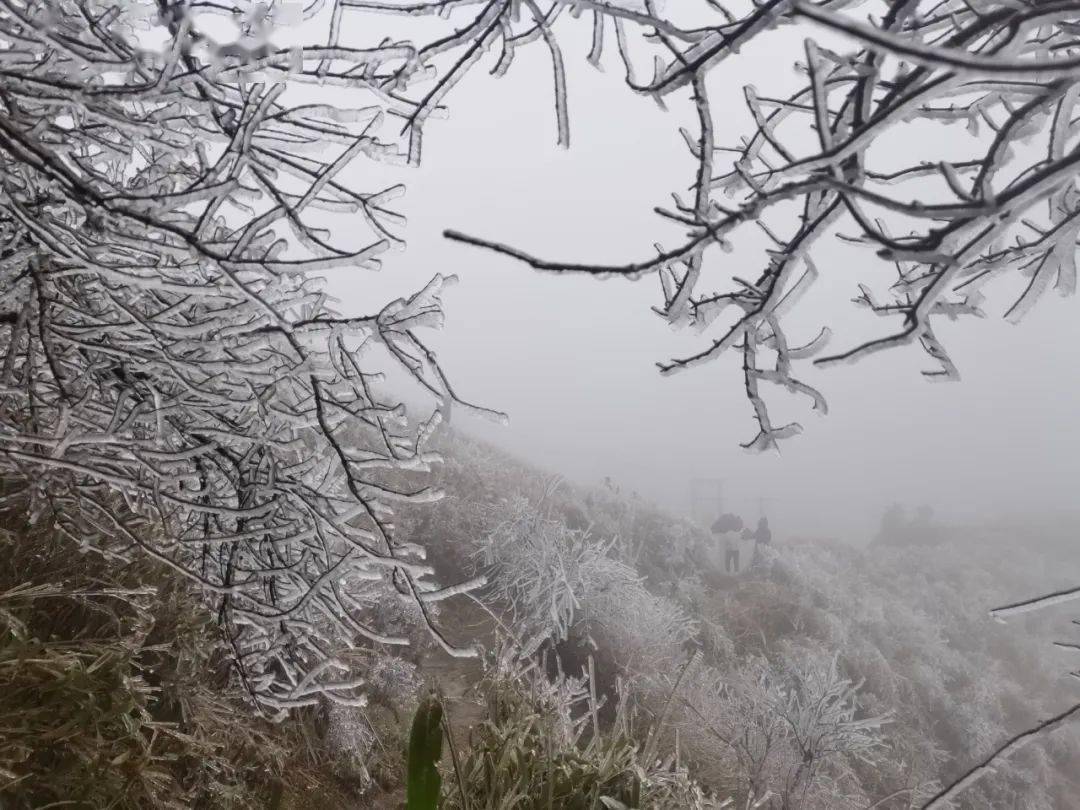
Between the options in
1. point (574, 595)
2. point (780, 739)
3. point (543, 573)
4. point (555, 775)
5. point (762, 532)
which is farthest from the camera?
point (762, 532)

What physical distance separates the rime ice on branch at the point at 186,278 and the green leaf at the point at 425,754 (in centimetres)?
26

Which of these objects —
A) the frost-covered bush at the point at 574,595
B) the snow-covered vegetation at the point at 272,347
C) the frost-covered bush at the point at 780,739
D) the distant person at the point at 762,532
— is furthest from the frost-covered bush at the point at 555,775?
the distant person at the point at 762,532

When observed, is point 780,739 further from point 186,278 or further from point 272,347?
point 186,278

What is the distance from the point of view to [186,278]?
1.37m

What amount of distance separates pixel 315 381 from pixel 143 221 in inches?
21.1

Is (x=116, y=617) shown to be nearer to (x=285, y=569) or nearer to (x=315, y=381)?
(x=285, y=569)

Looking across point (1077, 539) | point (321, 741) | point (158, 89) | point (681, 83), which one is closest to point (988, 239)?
point (681, 83)

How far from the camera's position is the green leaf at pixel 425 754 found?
1.45 meters

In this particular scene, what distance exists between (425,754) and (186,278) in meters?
1.26

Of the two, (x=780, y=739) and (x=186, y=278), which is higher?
(x=186, y=278)

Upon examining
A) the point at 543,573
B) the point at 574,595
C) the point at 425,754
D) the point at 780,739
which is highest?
the point at 425,754

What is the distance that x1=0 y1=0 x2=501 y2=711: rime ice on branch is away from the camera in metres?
1.03

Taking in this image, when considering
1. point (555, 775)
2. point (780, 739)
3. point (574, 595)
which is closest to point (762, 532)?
point (574, 595)

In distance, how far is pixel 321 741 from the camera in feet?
10.2
